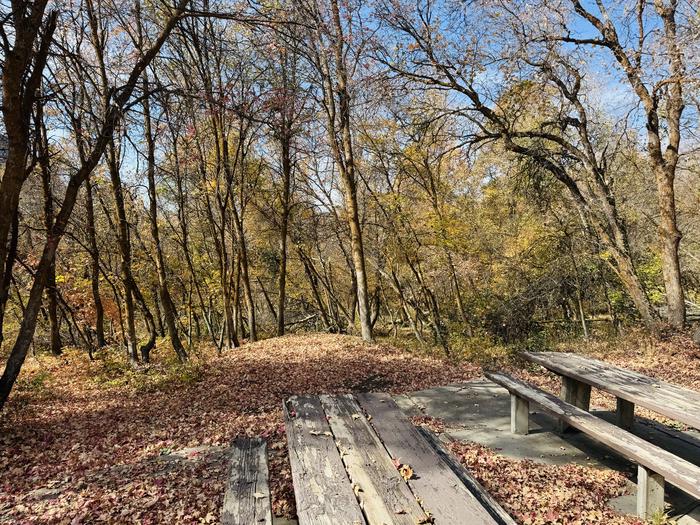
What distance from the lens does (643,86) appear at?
342 inches

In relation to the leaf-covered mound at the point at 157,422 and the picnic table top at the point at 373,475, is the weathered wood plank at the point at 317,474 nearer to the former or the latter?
the picnic table top at the point at 373,475

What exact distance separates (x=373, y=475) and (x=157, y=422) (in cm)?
434

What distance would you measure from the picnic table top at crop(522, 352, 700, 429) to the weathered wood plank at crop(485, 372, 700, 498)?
322 mm

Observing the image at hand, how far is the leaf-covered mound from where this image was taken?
315cm

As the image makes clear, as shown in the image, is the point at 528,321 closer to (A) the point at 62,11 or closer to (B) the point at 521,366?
(B) the point at 521,366

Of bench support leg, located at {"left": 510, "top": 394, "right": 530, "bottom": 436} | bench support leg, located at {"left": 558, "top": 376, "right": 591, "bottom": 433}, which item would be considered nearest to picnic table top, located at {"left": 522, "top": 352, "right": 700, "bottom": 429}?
bench support leg, located at {"left": 558, "top": 376, "right": 591, "bottom": 433}

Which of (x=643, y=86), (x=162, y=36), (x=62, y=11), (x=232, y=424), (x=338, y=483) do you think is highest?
(x=643, y=86)

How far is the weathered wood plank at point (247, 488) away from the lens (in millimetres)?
2326

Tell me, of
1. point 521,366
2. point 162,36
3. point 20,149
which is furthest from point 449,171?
point 20,149

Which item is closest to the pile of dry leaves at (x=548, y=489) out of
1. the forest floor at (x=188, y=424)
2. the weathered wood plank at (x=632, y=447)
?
the forest floor at (x=188, y=424)

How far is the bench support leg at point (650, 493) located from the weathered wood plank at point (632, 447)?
12cm

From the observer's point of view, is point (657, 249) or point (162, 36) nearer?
point (162, 36)

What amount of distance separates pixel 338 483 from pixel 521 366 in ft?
22.5

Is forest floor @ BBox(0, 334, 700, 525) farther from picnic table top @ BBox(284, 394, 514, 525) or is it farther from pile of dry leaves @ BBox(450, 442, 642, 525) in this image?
picnic table top @ BBox(284, 394, 514, 525)
